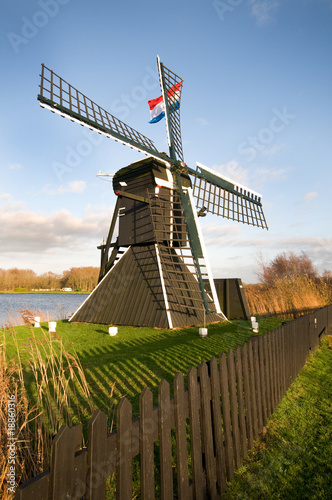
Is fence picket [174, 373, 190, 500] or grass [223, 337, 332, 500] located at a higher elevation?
fence picket [174, 373, 190, 500]

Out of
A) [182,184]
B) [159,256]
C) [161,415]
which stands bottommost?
[161,415]

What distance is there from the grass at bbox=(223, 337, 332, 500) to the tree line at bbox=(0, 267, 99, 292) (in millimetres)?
56390

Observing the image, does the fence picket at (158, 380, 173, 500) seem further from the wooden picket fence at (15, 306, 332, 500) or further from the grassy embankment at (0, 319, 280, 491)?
the grassy embankment at (0, 319, 280, 491)

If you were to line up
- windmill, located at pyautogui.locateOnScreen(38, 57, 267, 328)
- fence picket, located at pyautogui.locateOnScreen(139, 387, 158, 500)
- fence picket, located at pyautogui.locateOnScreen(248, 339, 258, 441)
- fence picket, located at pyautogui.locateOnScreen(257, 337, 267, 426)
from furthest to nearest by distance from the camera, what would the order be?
windmill, located at pyautogui.locateOnScreen(38, 57, 267, 328), fence picket, located at pyautogui.locateOnScreen(257, 337, 267, 426), fence picket, located at pyautogui.locateOnScreen(248, 339, 258, 441), fence picket, located at pyautogui.locateOnScreen(139, 387, 158, 500)

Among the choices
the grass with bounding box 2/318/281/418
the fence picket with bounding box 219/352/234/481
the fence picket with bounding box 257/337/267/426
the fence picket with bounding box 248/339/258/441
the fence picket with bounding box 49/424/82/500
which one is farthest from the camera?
the grass with bounding box 2/318/281/418

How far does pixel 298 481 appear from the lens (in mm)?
2443

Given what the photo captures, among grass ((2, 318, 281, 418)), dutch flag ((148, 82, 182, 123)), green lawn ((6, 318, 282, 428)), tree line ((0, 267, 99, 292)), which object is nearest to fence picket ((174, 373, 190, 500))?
grass ((2, 318, 281, 418))

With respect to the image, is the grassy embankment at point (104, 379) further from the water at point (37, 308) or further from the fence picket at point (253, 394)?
the water at point (37, 308)

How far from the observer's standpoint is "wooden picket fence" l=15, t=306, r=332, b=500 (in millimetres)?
1281

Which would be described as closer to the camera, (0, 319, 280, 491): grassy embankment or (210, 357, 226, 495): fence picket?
(210, 357, 226, 495): fence picket

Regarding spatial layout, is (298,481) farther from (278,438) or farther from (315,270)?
(315,270)

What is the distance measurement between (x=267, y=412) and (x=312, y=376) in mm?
2681

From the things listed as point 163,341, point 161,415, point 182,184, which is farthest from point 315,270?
point 161,415

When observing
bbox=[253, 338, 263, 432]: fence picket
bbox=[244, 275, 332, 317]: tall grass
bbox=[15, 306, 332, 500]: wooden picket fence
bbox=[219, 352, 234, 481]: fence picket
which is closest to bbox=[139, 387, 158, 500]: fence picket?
bbox=[15, 306, 332, 500]: wooden picket fence
